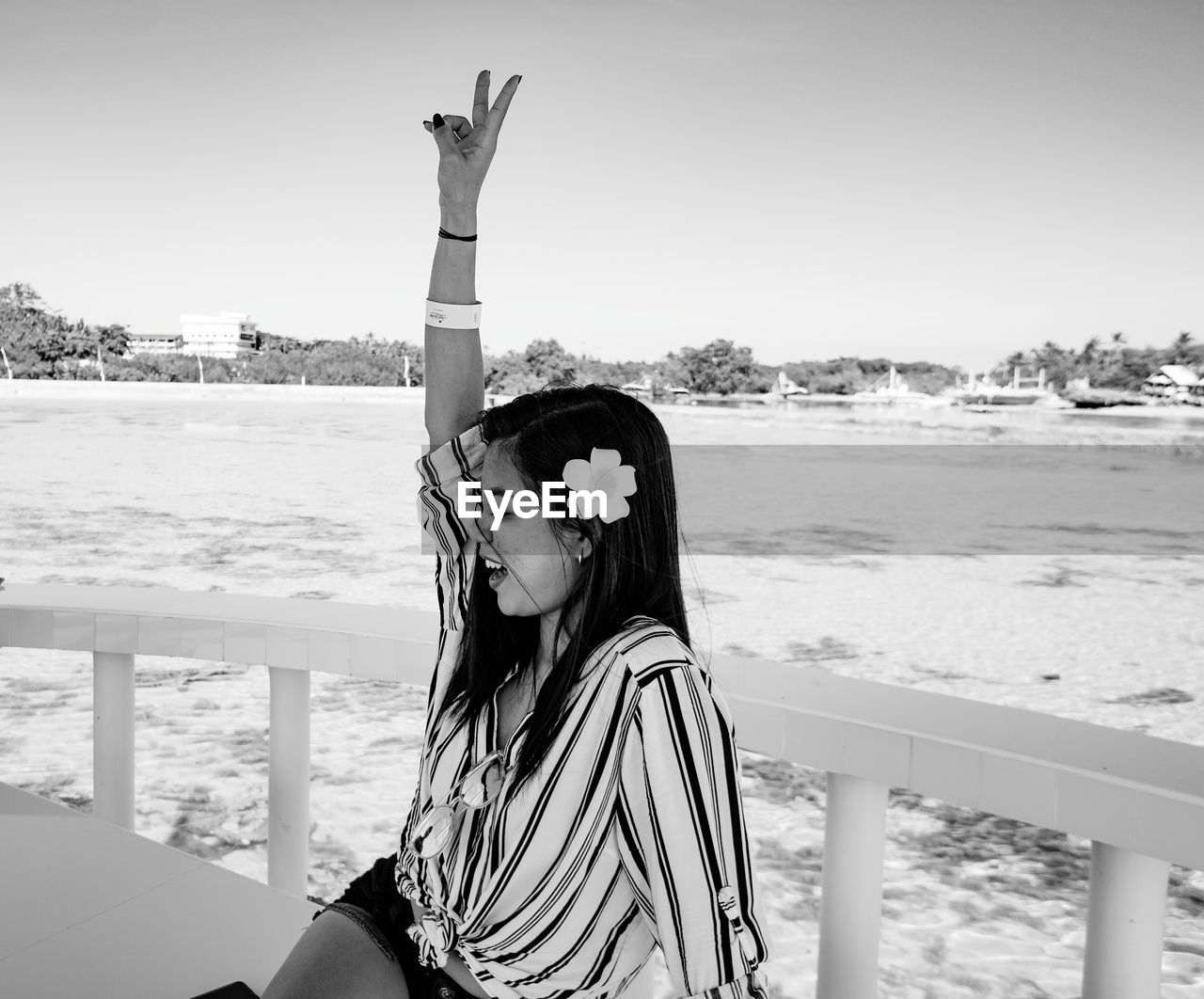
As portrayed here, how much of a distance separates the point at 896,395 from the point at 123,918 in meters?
20.9

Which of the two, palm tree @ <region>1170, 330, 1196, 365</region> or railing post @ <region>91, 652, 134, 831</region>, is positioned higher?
palm tree @ <region>1170, 330, 1196, 365</region>

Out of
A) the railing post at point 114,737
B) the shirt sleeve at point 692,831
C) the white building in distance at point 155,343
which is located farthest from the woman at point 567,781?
the white building in distance at point 155,343

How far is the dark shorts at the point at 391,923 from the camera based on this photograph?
683 millimetres

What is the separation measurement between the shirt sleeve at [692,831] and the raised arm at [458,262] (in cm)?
33

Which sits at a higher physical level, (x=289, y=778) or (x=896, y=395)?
(x=896, y=395)

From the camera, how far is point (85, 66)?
1089 inches

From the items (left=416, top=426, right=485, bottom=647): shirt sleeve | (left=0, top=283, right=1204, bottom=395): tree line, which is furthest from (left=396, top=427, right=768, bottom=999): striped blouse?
(left=0, top=283, right=1204, bottom=395): tree line

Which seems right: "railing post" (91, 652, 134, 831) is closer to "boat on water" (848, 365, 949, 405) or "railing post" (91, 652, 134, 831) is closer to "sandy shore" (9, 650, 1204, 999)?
"sandy shore" (9, 650, 1204, 999)

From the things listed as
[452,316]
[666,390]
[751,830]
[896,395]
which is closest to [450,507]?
[452,316]

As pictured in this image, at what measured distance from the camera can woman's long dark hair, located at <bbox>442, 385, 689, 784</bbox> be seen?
0.61 m

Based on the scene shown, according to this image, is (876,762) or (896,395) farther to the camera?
(896,395)

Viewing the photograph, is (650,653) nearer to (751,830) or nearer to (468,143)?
(468,143)

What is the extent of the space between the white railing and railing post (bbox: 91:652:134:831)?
0.08 m

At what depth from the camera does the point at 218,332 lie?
29.8 meters
